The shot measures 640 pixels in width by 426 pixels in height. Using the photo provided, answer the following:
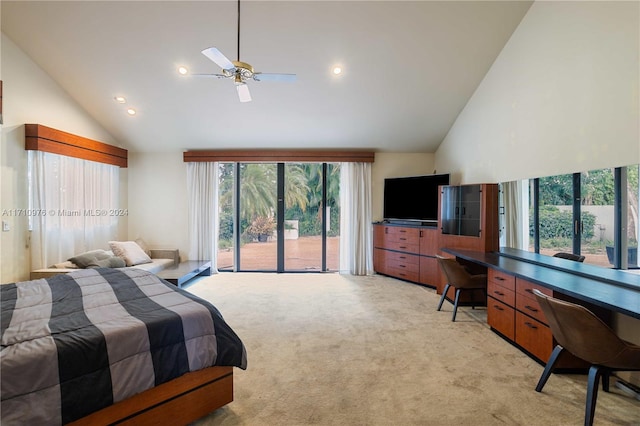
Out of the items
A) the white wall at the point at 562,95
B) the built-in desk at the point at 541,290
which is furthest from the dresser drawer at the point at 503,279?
the white wall at the point at 562,95

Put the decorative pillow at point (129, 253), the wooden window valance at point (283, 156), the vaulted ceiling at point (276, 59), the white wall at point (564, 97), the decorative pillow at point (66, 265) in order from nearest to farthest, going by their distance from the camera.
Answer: the white wall at point (564, 97) < the vaulted ceiling at point (276, 59) < the decorative pillow at point (66, 265) < the decorative pillow at point (129, 253) < the wooden window valance at point (283, 156)

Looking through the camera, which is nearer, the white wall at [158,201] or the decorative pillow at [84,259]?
the decorative pillow at [84,259]

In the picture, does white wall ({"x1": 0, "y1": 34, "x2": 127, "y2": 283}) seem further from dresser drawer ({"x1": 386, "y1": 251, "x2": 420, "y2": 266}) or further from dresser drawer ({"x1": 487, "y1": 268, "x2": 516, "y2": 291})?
dresser drawer ({"x1": 487, "y1": 268, "x2": 516, "y2": 291})

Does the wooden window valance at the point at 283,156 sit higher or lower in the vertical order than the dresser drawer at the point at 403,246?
higher

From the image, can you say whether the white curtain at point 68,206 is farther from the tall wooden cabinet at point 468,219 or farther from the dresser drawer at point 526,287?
the dresser drawer at point 526,287

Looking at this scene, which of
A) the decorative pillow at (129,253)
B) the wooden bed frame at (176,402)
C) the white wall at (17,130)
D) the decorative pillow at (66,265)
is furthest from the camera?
the decorative pillow at (129,253)

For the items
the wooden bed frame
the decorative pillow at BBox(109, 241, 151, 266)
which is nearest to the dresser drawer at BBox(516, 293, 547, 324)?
the wooden bed frame

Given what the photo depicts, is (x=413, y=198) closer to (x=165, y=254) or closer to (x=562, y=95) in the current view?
(x=562, y=95)

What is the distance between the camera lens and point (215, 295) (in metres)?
4.60

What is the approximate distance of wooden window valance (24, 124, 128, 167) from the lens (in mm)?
3988

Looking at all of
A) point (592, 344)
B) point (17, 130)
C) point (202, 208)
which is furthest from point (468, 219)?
point (17, 130)

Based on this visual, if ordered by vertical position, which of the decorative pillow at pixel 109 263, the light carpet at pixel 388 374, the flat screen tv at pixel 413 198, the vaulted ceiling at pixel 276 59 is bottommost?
the light carpet at pixel 388 374

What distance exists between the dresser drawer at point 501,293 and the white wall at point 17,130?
5.68 metres

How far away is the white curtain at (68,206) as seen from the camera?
4.13 metres
